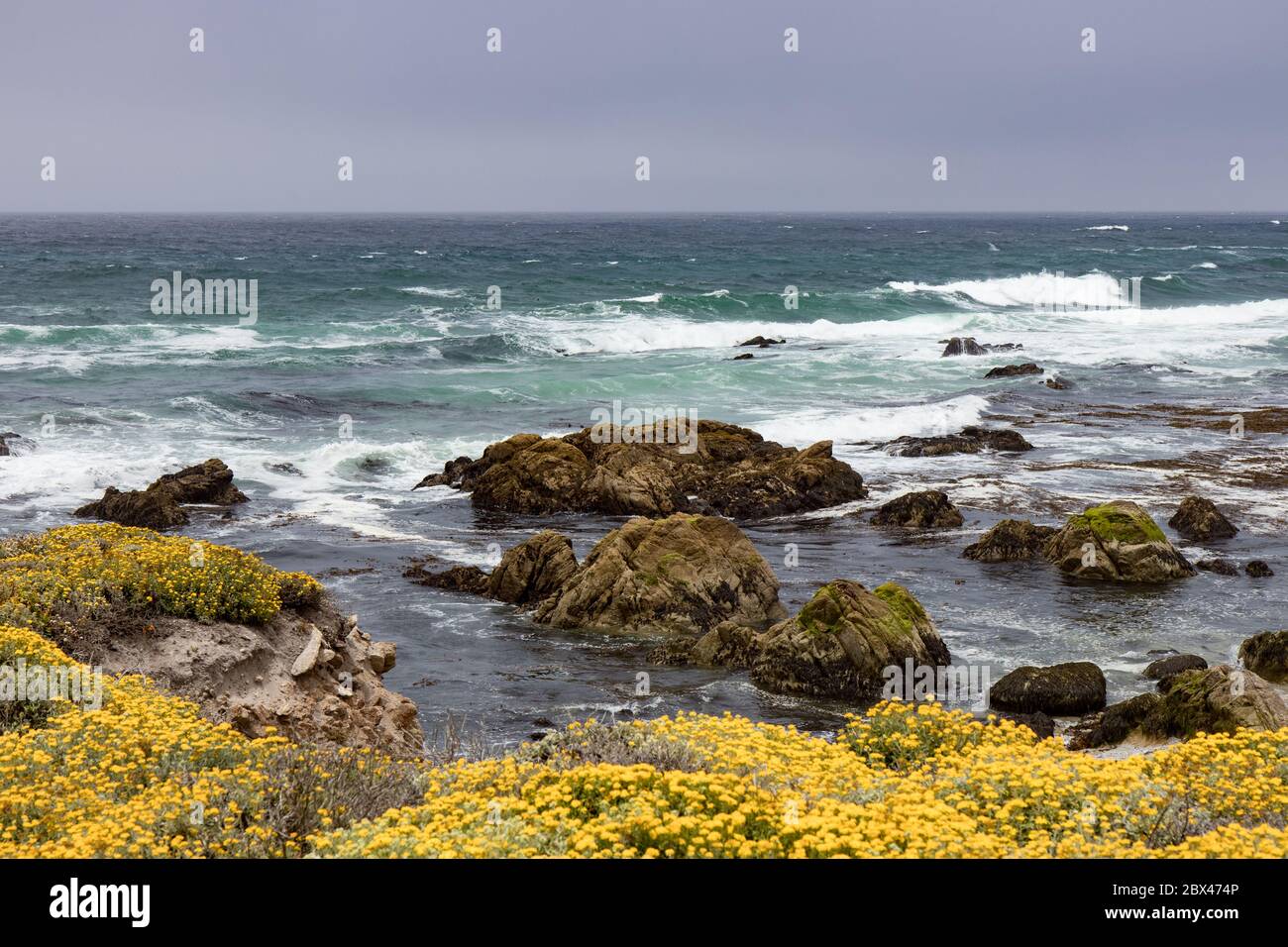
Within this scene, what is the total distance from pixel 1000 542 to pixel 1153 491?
7637 mm

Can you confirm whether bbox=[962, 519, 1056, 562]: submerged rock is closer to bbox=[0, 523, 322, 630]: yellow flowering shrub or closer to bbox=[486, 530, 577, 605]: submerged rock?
bbox=[486, 530, 577, 605]: submerged rock

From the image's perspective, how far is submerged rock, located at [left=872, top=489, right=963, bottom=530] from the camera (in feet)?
91.8

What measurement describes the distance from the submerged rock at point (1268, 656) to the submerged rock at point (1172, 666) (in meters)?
0.64

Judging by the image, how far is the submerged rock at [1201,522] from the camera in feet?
87.9

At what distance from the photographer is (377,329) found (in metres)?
64.4

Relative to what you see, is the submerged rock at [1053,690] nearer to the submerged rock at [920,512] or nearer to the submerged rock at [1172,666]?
the submerged rock at [1172,666]

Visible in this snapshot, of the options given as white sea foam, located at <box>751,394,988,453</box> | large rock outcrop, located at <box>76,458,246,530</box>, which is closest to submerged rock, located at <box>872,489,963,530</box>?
white sea foam, located at <box>751,394,988,453</box>

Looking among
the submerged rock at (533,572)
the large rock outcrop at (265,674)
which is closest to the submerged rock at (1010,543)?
the submerged rock at (533,572)

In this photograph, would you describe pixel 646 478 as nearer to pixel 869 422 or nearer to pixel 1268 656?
pixel 869 422

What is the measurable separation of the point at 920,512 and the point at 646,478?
6.49 metres

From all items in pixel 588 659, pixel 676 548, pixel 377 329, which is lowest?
pixel 588 659

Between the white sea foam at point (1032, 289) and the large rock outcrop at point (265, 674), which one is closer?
the large rock outcrop at point (265, 674)
